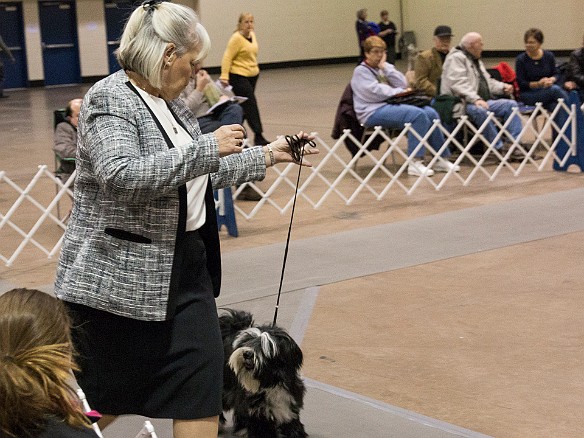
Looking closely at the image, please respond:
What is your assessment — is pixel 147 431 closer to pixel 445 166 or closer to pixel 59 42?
pixel 445 166

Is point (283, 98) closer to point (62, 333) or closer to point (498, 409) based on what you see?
point (498, 409)

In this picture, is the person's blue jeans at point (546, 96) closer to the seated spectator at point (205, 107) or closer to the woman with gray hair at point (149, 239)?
the seated spectator at point (205, 107)

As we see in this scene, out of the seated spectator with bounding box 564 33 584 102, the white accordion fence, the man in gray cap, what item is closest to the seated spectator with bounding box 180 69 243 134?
the white accordion fence

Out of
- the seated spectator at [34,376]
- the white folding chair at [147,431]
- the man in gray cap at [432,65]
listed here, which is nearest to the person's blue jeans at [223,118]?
the man in gray cap at [432,65]

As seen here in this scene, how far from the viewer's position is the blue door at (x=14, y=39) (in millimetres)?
20797

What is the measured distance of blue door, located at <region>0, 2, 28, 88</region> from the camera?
20797 mm

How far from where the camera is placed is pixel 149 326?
2.41m

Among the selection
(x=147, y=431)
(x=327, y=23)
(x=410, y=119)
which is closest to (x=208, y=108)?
(x=410, y=119)

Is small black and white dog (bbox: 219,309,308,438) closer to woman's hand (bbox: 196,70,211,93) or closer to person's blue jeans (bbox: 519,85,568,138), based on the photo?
woman's hand (bbox: 196,70,211,93)

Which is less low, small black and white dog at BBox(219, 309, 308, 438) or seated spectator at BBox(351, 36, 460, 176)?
small black and white dog at BBox(219, 309, 308, 438)

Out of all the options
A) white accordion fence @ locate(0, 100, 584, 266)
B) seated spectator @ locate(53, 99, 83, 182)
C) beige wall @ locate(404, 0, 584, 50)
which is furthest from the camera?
beige wall @ locate(404, 0, 584, 50)

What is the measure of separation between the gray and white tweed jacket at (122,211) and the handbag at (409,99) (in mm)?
6429

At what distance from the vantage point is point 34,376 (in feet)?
5.17

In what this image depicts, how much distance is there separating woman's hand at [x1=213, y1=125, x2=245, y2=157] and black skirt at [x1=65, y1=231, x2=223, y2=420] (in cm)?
24
